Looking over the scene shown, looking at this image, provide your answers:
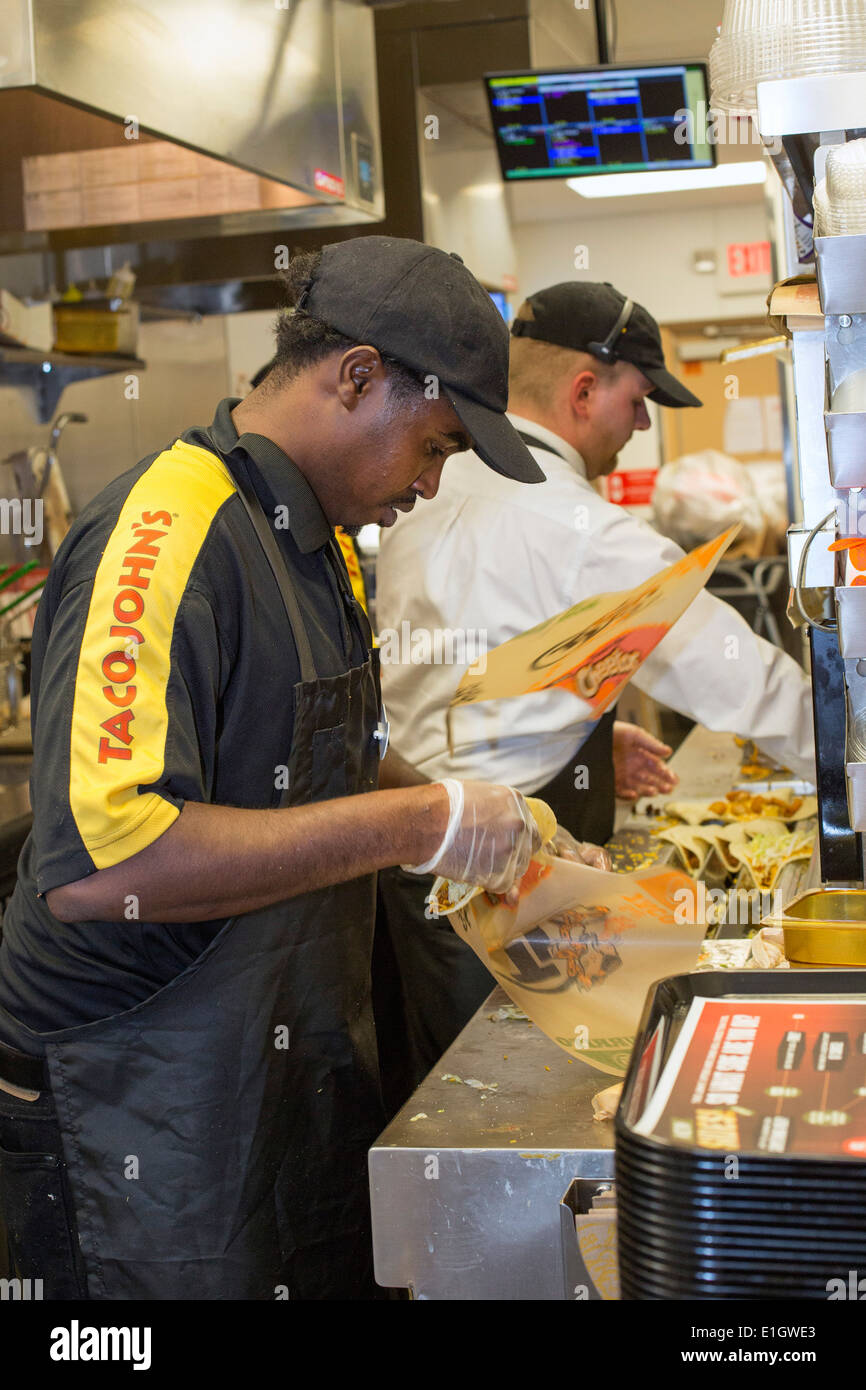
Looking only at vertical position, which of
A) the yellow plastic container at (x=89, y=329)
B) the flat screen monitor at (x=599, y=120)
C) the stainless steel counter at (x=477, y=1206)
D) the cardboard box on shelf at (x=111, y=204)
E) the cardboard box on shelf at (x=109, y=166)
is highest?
the flat screen monitor at (x=599, y=120)

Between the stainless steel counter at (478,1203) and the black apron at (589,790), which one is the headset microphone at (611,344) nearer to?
the black apron at (589,790)

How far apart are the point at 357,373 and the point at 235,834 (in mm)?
512

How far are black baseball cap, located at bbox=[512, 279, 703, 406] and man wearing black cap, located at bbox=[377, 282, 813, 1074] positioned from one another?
33 millimetres

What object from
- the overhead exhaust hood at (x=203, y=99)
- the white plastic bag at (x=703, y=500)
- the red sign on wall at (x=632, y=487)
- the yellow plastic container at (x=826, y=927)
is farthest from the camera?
the red sign on wall at (x=632, y=487)

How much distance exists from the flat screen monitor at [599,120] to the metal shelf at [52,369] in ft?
4.50

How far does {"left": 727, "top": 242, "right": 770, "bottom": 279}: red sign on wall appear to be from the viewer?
9.77 m

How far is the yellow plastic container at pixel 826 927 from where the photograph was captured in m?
1.59

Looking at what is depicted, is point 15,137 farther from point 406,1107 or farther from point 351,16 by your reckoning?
point 406,1107

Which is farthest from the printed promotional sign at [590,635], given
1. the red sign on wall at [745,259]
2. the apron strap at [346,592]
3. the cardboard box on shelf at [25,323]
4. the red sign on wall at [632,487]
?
the red sign on wall at [745,259]

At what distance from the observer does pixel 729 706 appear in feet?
7.76

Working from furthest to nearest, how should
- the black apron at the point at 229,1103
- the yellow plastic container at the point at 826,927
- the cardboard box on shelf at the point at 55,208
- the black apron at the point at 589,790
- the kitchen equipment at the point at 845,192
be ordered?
the cardboard box on shelf at the point at 55,208, the black apron at the point at 589,790, the yellow plastic container at the point at 826,927, the black apron at the point at 229,1103, the kitchen equipment at the point at 845,192

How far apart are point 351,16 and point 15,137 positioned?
3.65 feet

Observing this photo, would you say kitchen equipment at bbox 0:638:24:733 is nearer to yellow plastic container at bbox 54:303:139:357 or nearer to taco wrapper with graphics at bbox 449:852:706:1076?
yellow plastic container at bbox 54:303:139:357
